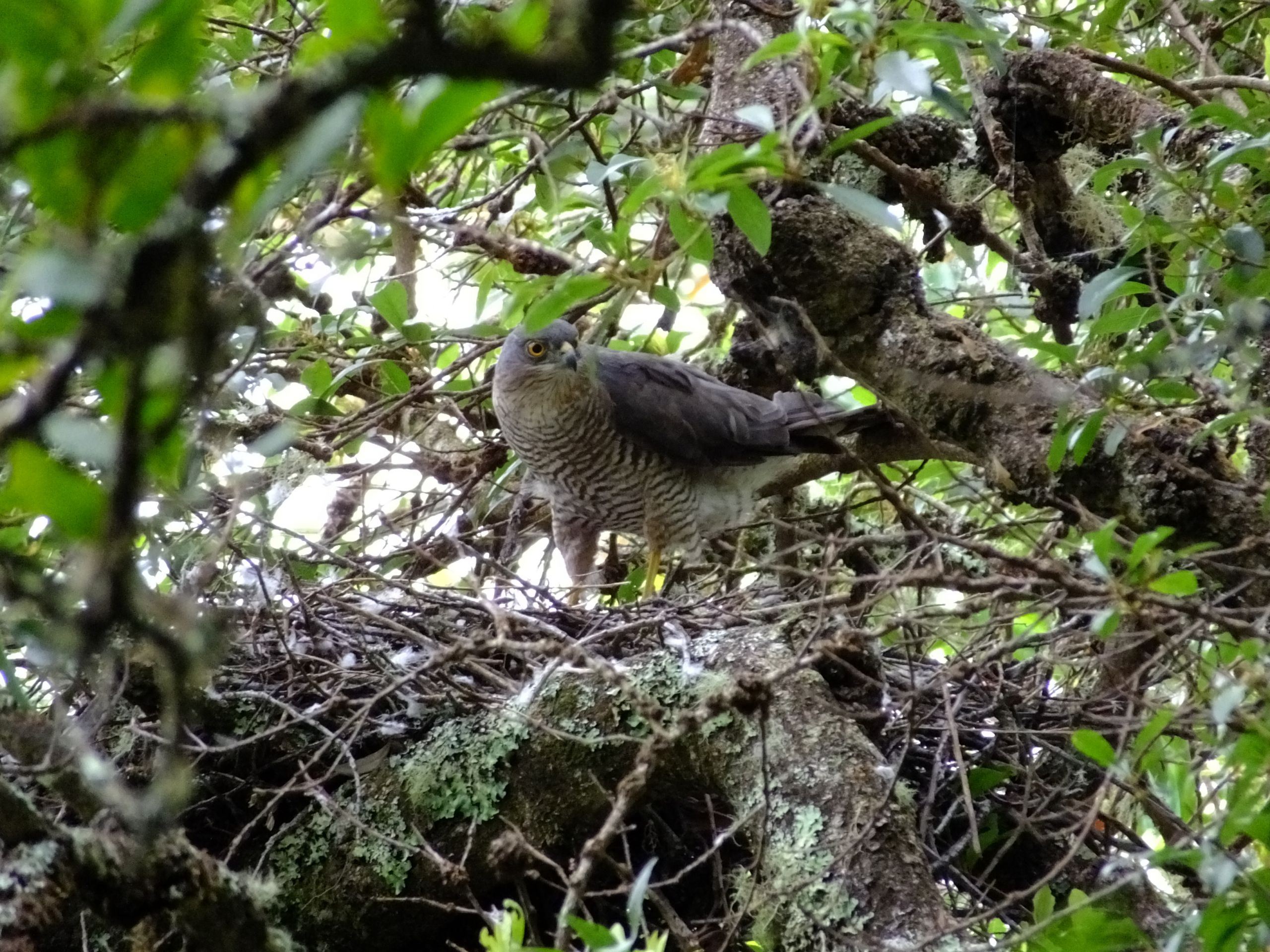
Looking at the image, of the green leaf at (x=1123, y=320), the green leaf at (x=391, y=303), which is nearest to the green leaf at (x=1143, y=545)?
the green leaf at (x=1123, y=320)

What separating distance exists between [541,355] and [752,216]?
2771 mm

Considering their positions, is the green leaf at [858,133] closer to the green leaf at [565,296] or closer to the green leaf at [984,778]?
the green leaf at [565,296]

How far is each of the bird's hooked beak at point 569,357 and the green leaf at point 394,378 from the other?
0.94m

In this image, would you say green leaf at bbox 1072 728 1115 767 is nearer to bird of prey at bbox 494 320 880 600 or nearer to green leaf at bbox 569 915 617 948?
green leaf at bbox 569 915 617 948

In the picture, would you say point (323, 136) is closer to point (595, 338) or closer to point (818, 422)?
point (818, 422)

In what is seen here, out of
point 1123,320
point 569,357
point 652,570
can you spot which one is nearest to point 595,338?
point 569,357

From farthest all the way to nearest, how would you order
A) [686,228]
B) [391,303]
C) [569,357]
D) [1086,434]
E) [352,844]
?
[569,357], [391,303], [352,844], [1086,434], [686,228]

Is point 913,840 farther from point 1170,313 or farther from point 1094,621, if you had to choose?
point 1170,313

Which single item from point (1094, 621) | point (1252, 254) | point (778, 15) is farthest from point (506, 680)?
point (1252, 254)

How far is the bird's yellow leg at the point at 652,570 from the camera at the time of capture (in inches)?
177

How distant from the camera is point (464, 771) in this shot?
259 cm

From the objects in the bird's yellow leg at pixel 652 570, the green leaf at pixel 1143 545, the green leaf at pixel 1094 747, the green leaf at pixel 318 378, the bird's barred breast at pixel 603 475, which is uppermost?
the green leaf at pixel 318 378

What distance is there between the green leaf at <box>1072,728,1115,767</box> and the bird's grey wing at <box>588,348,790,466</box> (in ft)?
9.27

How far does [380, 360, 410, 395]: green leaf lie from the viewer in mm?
3479
